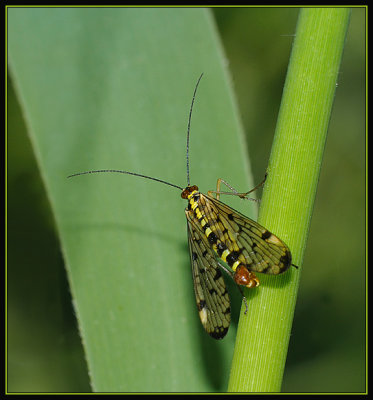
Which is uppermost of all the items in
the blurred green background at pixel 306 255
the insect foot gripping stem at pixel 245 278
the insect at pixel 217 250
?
the blurred green background at pixel 306 255

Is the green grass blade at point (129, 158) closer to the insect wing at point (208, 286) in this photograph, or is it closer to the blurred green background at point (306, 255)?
the insect wing at point (208, 286)

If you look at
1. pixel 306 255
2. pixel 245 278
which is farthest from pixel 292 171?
pixel 306 255

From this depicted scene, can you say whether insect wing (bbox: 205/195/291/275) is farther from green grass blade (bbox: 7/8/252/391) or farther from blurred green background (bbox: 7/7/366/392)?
blurred green background (bbox: 7/7/366/392)

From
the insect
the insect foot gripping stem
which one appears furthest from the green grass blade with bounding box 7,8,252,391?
the insect foot gripping stem

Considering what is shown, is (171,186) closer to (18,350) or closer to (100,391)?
(100,391)

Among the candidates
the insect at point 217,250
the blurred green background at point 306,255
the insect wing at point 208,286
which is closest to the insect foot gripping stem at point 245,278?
the insect at point 217,250

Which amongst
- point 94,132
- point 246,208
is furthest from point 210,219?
point 94,132
